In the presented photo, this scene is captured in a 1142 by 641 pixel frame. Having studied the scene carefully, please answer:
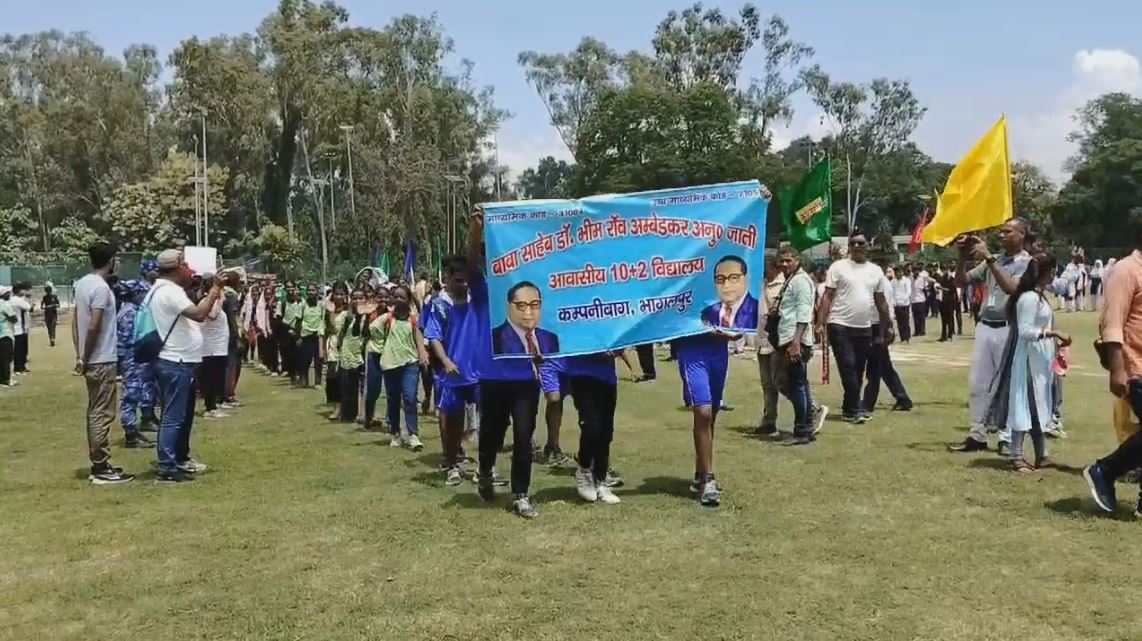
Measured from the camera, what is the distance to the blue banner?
7.05 meters

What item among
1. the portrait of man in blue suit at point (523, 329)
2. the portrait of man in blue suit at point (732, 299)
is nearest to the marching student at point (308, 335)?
the portrait of man in blue suit at point (523, 329)

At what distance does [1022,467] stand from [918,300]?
1632 centimetres

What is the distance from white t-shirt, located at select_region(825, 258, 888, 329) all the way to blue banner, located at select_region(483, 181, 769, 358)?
10.7ft

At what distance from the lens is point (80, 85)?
65.6m

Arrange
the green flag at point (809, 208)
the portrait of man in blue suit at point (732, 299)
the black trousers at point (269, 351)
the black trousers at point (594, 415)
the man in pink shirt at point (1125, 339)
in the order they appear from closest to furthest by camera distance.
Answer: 1. the man in pink shirt at point (1125, 339)
2. the black trousers at point (594, 415)
3. the portrait of man in blue suit at point (732, 299)
4. the green flag at point (809, 208)
5. the black trousers at point (269, 351)

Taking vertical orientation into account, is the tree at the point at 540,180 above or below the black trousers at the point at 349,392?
above

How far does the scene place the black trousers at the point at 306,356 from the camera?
16.2 m

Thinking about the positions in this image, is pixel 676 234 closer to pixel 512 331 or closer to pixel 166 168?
pixel 512 331

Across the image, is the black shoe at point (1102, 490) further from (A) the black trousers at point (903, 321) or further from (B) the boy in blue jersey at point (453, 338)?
(A) the black trousers at point (903, 321)

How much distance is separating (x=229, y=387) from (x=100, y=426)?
609 centimetres

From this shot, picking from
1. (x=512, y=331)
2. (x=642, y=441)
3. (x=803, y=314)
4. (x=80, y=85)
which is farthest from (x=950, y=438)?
(x=80, y=85)

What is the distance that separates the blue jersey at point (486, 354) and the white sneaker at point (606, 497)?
0.96 meters

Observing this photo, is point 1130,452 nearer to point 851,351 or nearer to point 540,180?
point 851,351

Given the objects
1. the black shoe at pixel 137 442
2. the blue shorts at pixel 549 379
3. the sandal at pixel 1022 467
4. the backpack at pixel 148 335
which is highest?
the backpack at pixel 148 335
